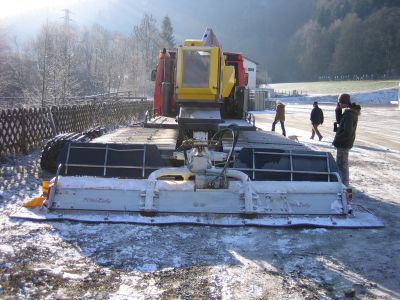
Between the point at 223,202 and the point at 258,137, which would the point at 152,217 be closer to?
the point at 223,202

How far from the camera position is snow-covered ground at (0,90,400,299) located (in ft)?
13.9

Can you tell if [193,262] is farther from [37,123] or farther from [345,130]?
[37,123]

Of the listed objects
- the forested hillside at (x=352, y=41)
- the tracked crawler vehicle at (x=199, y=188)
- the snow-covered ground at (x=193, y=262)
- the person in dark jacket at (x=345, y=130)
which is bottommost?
the snow-covered ground at (x=193, y=262)

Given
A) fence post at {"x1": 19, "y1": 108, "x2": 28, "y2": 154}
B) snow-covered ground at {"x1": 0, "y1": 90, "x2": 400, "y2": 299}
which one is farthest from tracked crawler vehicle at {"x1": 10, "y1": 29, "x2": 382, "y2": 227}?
fence post at {"x1": 19, "y1": 108, "x2": 28, "y2": 154}

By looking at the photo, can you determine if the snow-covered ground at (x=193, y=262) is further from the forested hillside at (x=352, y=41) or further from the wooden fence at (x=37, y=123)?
the forested hillside at (x=352, y=41)

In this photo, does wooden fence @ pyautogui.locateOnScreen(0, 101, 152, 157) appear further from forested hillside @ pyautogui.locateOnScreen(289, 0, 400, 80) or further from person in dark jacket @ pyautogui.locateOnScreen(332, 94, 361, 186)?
forested hillside @ pyautogui.locateOnScreen(289, 0, 400, 80)

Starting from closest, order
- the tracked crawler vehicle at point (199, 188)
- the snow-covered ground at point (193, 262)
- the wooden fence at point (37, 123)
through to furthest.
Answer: the snow-covered ground at point (193, 262), the tracked crawler vehicle at point (199, 188), the wooden fence at point (37, 123)

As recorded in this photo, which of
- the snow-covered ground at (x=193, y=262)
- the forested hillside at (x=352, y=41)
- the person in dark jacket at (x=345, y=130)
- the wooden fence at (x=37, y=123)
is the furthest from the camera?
the forested hillside at (x=352, y=41)

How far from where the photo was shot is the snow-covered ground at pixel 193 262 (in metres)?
4.24

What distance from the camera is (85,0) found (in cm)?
17588

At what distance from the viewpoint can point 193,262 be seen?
195 inches

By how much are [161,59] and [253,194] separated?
4870 millimetres

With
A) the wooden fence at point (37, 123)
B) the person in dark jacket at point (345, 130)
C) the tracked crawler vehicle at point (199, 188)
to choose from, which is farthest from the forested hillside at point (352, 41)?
the tracked crawler vehicle at point (199, 188)

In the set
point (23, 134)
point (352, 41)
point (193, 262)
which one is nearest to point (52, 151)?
point (23, 134)
